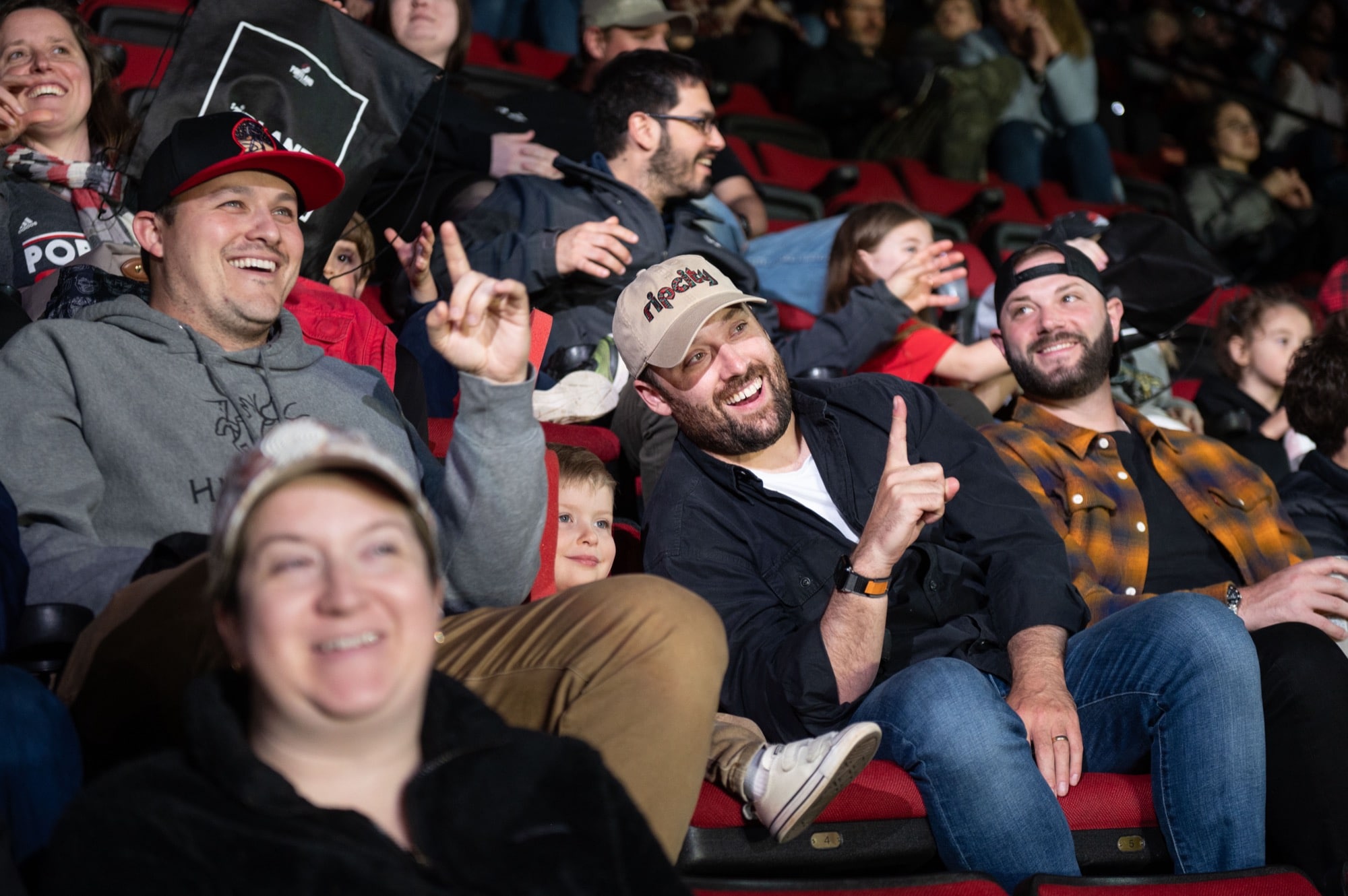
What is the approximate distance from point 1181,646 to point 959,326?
7.58ft

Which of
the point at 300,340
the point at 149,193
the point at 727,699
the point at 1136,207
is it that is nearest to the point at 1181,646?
the point at 727,699

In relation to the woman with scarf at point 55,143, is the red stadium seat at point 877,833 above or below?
below

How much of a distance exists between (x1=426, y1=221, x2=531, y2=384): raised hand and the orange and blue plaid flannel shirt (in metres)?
1.15

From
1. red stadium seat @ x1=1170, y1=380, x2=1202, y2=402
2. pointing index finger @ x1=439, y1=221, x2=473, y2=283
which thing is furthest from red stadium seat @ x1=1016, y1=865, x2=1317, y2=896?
red stadium seat @ x1=1170, y1=380, x2=1202, y2=402

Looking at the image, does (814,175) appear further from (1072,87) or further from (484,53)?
(1072,87)

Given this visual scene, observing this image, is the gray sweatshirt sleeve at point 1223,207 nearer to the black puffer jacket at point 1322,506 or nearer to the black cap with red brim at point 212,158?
the black puffer jacket at point 1322,506

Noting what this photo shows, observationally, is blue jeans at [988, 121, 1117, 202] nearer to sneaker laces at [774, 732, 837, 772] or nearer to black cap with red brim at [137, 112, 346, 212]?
black cap with red brim at [137, 112, 346, 212]

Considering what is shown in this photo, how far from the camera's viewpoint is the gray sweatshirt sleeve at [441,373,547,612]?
1659 mm

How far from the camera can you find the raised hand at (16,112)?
287 cm

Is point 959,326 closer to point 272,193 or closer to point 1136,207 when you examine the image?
point 1136,207

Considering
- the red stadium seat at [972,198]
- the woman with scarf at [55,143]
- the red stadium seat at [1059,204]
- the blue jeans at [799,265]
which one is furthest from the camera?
the red stadium seat at [1059,204]

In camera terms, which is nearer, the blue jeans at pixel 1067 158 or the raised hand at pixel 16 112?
the raised hand at pixel 16 112

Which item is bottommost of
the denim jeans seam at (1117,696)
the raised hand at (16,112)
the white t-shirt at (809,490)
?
the denim jeans seam at (1117,696)

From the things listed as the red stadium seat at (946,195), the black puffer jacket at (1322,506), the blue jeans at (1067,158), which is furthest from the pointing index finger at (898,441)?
the blue jeans at (1067,158)
